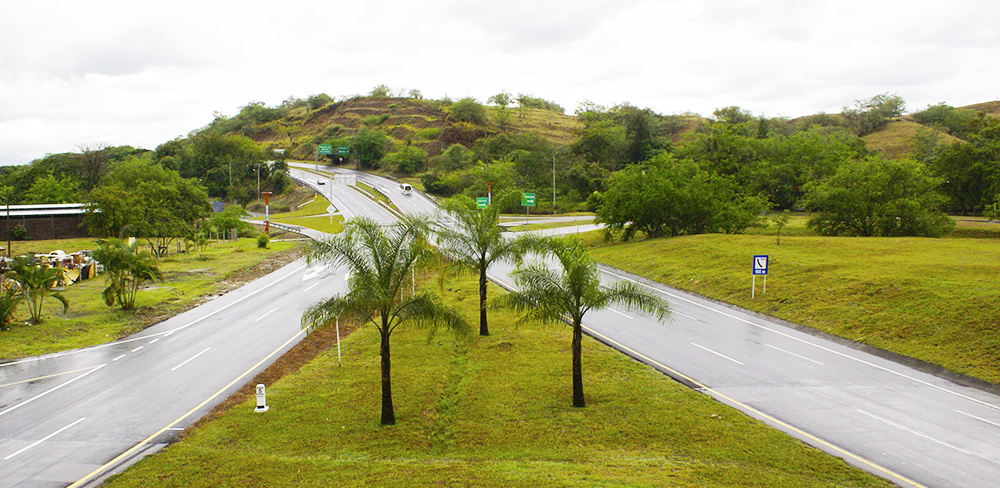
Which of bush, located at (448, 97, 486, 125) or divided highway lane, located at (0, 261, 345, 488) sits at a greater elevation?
bush, located at (448, 97, 486, 125)

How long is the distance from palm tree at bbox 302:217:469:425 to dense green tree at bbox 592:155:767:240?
127 ft

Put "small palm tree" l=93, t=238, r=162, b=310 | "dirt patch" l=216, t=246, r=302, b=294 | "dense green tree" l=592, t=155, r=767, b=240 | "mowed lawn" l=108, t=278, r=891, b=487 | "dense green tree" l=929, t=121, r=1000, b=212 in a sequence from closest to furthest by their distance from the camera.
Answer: "mowed lawn" l=108, t=278, r=891, b=487, "small palm tree" l=93, t=238, r=162, b=310, "dirt patch" l=216, t=246, r=302, b=294, "dense green tree" l=592, t=155, r=767, b=240, "dense green tree" l=929, t=121, r=1000, b=212

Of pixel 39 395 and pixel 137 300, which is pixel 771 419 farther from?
pixel 137 300

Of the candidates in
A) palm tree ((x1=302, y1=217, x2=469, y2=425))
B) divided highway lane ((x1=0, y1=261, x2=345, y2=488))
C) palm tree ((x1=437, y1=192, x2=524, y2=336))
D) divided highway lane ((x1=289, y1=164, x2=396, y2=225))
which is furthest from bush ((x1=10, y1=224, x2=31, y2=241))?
palm tree ((x1=302, y1=217, x2=469, y2=425))

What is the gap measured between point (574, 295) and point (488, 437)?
16.5 feet

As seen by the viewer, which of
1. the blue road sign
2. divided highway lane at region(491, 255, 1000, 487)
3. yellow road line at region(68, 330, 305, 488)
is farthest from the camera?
the blue road sign

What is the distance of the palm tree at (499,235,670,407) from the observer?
17.3 meters

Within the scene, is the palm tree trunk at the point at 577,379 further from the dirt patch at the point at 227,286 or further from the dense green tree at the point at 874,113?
the dense green tree at the point at 874,113

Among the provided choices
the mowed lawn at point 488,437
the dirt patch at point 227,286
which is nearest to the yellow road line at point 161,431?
the mowed lawn at point 488,437

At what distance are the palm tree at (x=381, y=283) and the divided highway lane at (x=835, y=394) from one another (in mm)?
9752

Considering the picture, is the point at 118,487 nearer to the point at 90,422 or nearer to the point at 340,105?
the point at 90,422

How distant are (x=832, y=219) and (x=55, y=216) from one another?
75253 mm

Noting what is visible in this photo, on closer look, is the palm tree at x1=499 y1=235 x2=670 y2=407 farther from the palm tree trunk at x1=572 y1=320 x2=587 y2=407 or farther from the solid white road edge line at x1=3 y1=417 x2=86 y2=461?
the solid white road edge line at x1=3 y1=417 x2=86 y2=461

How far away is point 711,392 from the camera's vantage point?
61.3 feet
